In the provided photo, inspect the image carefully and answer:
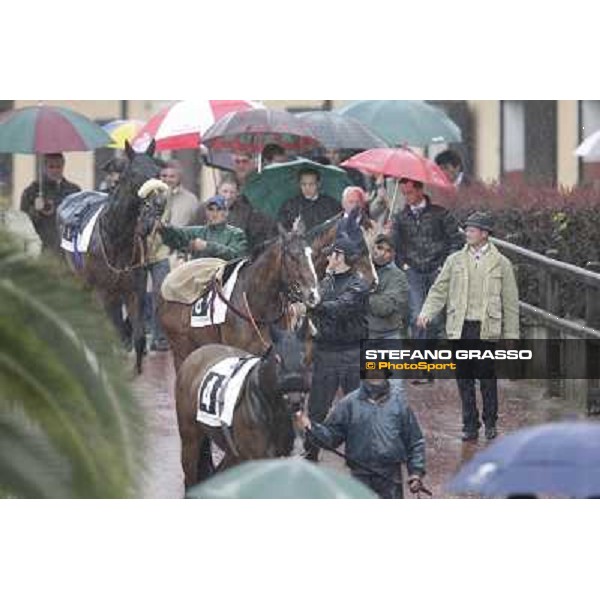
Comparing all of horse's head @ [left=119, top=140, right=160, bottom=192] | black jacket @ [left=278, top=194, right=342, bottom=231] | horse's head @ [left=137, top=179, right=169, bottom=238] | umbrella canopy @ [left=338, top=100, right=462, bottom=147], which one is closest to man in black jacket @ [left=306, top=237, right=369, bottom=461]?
black jacket @ [left=278, top=194, right=342, bottom=231]

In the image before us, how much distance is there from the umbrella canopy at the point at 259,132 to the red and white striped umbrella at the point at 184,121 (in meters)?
0.05

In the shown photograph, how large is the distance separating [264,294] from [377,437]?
116 cm

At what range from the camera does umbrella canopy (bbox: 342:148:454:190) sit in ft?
40.2

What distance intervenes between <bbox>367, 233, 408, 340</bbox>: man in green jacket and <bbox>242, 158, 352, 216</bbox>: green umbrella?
44cm

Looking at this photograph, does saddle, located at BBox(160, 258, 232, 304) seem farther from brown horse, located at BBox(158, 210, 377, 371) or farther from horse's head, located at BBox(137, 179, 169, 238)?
horse's head, located at BBox(137, 179, 169, 238)

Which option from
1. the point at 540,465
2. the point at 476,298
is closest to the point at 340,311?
the point at 476,298

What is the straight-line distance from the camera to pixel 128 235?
12664 millimetres

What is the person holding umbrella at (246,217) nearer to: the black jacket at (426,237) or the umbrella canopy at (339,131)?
the umbrella canopy at (339,131)

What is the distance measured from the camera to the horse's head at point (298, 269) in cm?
1173

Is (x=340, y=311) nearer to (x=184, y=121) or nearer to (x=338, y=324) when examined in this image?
(x=338, y=324)

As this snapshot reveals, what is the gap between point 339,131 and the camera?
1218cm
